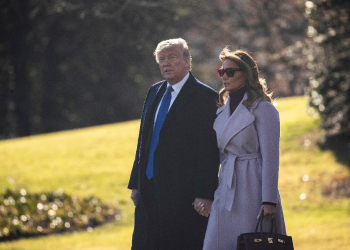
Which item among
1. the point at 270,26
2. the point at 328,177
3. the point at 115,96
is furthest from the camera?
the point at 115,96

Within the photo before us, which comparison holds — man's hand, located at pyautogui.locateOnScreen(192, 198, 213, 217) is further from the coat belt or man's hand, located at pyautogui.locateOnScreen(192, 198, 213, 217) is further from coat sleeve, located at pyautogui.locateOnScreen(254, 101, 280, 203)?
coat sleeve, located at pyautogui.locateOnScreen(254, 101, 280, 203)

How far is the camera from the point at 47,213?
1005 centimetres

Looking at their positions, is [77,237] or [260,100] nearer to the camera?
[260,100]

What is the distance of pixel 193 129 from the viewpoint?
13.4 ft

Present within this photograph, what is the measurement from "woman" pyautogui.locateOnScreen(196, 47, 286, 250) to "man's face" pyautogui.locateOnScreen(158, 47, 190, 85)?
466mm

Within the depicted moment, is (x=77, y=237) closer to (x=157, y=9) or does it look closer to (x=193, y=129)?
(x=157, y=9)

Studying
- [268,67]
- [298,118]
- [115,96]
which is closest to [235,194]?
[298,118]

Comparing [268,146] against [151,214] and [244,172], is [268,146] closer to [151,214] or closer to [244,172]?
[244,172]

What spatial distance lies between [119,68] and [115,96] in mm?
2085

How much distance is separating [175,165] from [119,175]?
8848 mm

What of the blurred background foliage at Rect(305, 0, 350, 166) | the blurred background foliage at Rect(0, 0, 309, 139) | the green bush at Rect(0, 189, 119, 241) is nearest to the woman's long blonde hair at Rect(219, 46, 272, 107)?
the green bush at Rect(0, 189, 119, 241)

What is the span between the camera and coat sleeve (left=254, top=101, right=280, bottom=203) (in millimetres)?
3506

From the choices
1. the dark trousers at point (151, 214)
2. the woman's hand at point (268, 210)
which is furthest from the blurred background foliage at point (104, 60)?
the woman's hand at point (268, 210)

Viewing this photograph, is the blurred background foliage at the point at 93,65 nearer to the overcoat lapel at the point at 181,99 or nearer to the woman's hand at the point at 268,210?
the overcoat lapel at the point at 181,99
